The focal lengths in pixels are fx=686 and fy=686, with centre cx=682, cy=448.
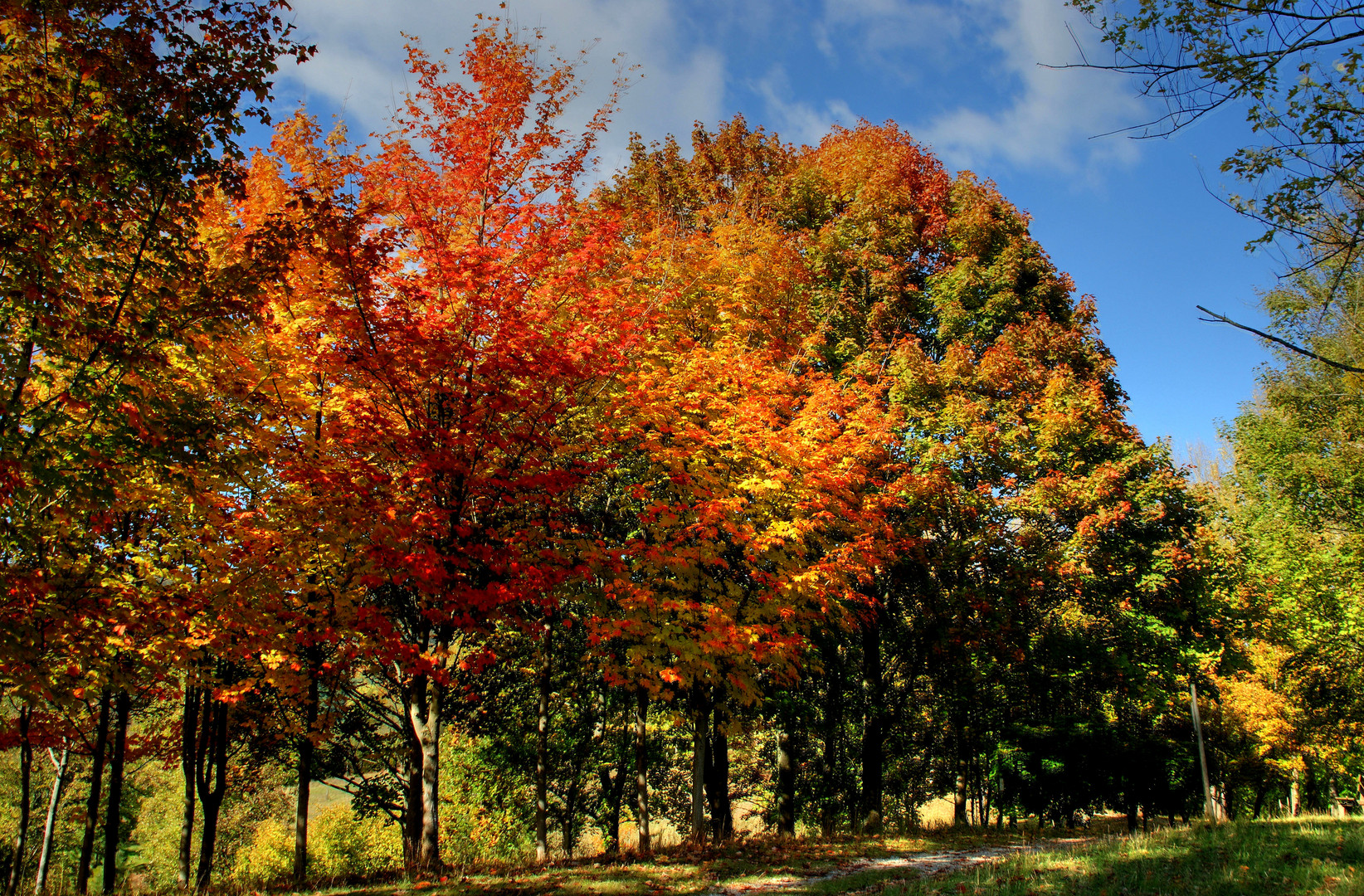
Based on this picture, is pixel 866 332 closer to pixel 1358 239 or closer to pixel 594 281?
pixel 594 281

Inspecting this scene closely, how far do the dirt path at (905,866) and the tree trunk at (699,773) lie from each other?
99.5 inches

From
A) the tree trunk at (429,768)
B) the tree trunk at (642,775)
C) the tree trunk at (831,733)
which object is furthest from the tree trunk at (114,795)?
the tree trunk at (831,733)

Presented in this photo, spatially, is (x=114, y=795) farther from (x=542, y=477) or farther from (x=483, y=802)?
(x=483, y=802)

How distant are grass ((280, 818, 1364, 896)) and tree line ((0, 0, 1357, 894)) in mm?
1498

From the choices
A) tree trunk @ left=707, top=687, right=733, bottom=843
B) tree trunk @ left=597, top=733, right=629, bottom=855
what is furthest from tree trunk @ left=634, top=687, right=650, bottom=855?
tree trunk @ left=597, top=733, right=629, bottom=855

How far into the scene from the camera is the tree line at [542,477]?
5.90m

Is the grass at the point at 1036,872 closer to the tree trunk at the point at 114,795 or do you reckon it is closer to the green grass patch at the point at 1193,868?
the green grass patch at the point at 1193,868

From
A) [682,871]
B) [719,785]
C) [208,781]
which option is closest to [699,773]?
[682,871]

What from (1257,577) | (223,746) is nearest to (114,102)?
(223,746)

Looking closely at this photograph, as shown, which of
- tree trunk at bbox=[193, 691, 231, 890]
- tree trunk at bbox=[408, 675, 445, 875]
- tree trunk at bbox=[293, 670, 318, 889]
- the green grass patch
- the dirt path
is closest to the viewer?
the green grass patch

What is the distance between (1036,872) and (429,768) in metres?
7.24

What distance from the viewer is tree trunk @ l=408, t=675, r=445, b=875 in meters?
8.77

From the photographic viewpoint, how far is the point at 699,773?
39.1 feet

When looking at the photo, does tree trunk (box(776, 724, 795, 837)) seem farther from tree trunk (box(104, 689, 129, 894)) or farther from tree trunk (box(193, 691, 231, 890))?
tree trunk (box(104, 689, 129, 894))
